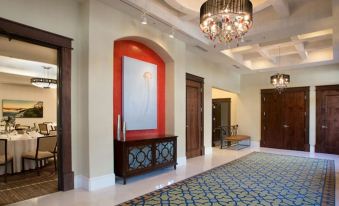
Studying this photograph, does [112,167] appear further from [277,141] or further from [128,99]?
[277,141]

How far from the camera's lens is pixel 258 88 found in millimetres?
9938

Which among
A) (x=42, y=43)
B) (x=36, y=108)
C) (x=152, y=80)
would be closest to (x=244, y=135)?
(x=152, y=80)

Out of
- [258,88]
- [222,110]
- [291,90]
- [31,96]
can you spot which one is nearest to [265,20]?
[291,90]

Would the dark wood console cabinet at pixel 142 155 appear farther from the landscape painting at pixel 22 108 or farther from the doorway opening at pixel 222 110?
the landscape painting at pixel 22 108

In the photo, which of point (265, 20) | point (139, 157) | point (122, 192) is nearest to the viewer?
point (122, 192)

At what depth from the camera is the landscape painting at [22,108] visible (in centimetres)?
975

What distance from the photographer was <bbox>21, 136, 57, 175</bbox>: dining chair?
496 cm

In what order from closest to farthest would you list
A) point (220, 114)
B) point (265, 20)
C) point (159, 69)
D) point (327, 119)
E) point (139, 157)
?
point (139, 157)
point (265, 20)
point (159, 69)
point (327, 119)
point (220, 114)

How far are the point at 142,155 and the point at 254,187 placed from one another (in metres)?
2.23

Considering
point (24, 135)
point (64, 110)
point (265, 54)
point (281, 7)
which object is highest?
point (281, 7)

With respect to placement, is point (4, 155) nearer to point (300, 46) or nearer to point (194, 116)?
point (194, 116)

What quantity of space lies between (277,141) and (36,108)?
1086 centimetres

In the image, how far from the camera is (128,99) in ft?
16.4

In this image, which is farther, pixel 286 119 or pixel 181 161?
pixel 286 119
